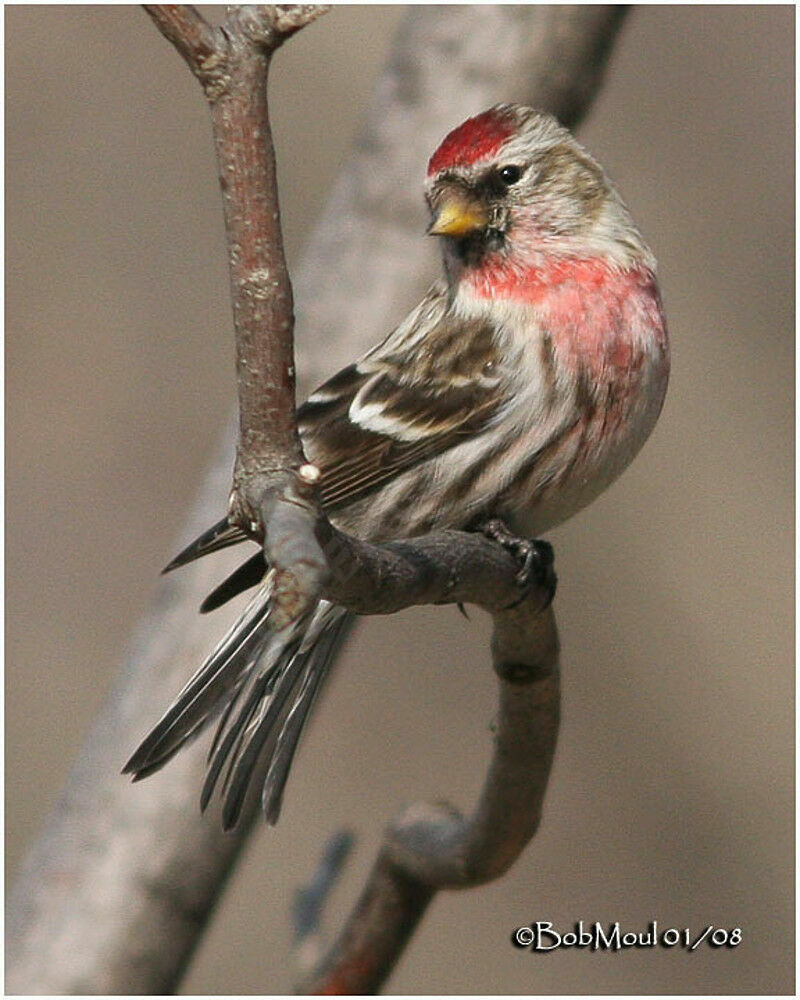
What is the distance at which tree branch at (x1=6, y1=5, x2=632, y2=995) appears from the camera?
284 centimetres

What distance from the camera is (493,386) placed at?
252 centimetres

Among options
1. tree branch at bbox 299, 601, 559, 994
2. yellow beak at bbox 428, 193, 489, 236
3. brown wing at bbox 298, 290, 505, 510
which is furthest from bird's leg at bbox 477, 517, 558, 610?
yellow beak at bbox 428, 193, 489, 236

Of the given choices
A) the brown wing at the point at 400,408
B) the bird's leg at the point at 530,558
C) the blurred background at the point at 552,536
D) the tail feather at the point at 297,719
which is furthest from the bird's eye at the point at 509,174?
the blurred background at the point at 552,536

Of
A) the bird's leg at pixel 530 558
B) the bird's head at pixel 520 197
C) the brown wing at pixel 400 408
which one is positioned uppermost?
the bird's head at pixel 520 197

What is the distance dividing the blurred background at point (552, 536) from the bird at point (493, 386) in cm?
260

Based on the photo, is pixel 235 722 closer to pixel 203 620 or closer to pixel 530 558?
pixel 530 558

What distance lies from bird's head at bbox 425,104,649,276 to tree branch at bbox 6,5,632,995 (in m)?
0.26

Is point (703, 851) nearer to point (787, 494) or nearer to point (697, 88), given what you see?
point (787, 494)

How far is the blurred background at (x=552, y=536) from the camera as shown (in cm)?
516

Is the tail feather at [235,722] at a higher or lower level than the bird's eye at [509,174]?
lower

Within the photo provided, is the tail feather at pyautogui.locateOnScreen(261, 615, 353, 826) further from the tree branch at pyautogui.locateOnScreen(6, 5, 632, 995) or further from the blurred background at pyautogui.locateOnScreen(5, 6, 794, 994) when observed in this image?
the blurred background at pyautogui.locateOnScreen(5, 6, 794, 994)

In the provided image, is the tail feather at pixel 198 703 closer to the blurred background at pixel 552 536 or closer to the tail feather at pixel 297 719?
the tail feather at pixel 297 719

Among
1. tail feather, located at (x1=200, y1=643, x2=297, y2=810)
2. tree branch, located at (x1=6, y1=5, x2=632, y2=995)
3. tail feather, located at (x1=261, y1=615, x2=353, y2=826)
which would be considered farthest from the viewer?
tree branch, located at (x1=6, y1=5, x2=632, y2=995)

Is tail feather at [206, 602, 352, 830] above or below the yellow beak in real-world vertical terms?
below
